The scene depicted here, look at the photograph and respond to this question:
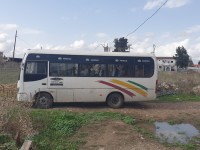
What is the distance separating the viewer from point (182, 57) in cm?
5803

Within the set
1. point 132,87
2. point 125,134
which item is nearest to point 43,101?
point 132,87

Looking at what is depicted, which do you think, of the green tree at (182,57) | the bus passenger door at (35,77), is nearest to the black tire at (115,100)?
the bus passenger door at (35,77)

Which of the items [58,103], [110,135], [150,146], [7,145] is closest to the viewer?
[7,145]

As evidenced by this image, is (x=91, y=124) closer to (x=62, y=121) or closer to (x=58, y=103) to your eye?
(x=62, y=121)

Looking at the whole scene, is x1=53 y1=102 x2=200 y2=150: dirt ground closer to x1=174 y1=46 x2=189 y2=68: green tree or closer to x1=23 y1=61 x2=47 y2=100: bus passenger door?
x1=23 y1=61 x2=47 y2=100: bus passenger door

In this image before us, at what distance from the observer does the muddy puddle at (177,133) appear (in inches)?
256

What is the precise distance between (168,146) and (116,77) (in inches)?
196

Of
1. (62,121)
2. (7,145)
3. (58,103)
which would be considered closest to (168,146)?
(62,121)

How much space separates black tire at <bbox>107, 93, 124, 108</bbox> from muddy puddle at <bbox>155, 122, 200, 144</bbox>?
272cm

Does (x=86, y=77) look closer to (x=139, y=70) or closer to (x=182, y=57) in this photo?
(x=139, y=70)

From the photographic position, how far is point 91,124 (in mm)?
7387

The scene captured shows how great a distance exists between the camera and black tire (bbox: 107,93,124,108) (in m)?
10.5

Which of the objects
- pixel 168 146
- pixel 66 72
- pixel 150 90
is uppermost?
pixel 66 72

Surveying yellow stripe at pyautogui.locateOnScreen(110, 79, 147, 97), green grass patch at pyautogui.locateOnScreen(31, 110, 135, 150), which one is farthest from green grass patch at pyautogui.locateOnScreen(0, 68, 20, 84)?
green grass patch at pyautogui.locateOnScreen(31, 110, 135, 150)
